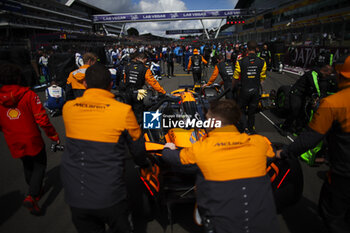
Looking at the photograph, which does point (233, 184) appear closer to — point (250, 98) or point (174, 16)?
point (250, 98)

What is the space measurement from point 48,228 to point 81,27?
6094 cm

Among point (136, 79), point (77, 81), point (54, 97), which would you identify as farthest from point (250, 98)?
point (54, 97)

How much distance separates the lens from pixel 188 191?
2.38 meters

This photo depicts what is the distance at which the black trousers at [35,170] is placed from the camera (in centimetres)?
271

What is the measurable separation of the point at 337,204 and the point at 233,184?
103cm

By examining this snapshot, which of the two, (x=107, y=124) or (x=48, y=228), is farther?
(x=48, y=228)

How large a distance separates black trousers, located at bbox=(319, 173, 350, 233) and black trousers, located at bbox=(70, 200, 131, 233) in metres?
1.62

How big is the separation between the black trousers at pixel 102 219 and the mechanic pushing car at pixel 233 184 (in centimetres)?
59

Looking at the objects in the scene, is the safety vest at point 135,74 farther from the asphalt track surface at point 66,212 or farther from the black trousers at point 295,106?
the black trousers at point 295,106

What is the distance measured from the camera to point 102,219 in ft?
5.35

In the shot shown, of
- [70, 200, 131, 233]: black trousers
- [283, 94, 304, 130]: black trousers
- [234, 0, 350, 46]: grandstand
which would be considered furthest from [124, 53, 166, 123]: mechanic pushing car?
[234, 0, 350, 46]: grandstand

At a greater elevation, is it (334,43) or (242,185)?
(334,43)

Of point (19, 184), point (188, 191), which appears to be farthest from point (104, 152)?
point (19, 184)

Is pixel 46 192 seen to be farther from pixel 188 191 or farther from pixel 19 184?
pixel 188 191
